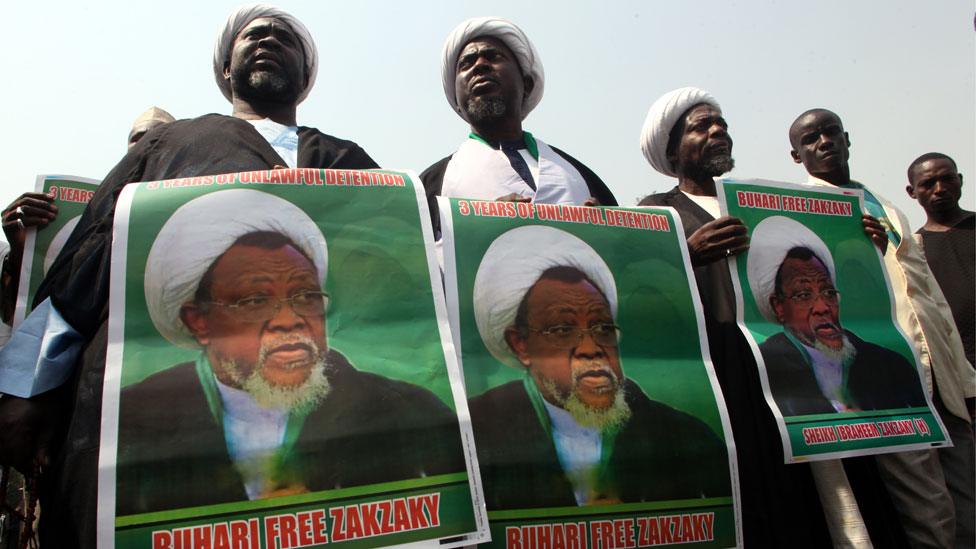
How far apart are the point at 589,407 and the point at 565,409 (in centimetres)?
8

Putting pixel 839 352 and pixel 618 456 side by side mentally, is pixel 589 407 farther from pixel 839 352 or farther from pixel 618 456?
pixel 839 352

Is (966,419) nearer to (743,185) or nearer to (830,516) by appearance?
(830,516)

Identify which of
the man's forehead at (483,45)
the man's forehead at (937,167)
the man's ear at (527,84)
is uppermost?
the man's forehead at (483,45)

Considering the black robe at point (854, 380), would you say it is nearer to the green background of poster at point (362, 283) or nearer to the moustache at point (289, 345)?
the green background of poster at point (362, 283)

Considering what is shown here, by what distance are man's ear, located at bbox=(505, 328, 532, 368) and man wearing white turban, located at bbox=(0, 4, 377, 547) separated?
1.00 metres

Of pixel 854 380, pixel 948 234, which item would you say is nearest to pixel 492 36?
pixel 854 380

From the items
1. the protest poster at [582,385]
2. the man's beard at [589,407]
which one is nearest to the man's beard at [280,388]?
the protest poster at [582,385]

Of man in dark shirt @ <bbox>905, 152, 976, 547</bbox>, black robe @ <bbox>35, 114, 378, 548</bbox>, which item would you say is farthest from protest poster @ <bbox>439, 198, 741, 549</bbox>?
man in dark shirt @ <bbox>905, 152, 976, 547</bbox>

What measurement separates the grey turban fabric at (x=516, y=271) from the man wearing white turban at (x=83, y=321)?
33.6 inches

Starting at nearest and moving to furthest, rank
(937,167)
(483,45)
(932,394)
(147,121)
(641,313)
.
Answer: (641,313)
(932,394)
(483,45)
(147,121)
(937,167)

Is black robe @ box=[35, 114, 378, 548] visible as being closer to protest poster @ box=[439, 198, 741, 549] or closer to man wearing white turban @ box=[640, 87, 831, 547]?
protest poster @ box=[439, 198, 741, 549]

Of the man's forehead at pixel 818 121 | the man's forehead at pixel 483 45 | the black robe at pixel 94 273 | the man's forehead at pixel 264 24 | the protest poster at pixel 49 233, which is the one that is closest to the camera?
the black robe at pixel 94 273

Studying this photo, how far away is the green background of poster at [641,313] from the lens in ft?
7.43

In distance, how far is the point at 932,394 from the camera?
338 cm
